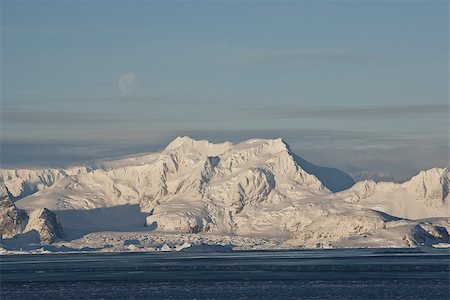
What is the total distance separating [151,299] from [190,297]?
639cm

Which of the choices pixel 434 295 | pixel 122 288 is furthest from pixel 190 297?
pixel 434 295

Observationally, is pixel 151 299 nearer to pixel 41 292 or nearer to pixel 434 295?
pixel 41 292

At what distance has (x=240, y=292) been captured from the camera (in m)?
176

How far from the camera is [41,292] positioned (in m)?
186

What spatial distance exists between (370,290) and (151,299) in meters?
38.8

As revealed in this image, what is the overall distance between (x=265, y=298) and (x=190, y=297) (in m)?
12.3

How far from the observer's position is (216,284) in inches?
7825

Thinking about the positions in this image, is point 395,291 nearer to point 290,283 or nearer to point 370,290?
point 370,290

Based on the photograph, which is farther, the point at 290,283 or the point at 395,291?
the point at 290,283

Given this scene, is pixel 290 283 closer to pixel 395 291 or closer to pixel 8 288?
pixel 395 291

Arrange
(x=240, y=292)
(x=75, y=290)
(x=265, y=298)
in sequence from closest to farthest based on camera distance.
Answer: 1. (x=265, y=298)
2. (x=240, y=292)
3. (x=75, y=290)

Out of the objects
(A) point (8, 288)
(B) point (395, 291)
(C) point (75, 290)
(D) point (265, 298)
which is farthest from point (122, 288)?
(B) point (395, 291)

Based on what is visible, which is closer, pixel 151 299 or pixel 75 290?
pixel 151 299

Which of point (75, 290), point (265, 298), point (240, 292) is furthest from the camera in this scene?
point (75, 290)
